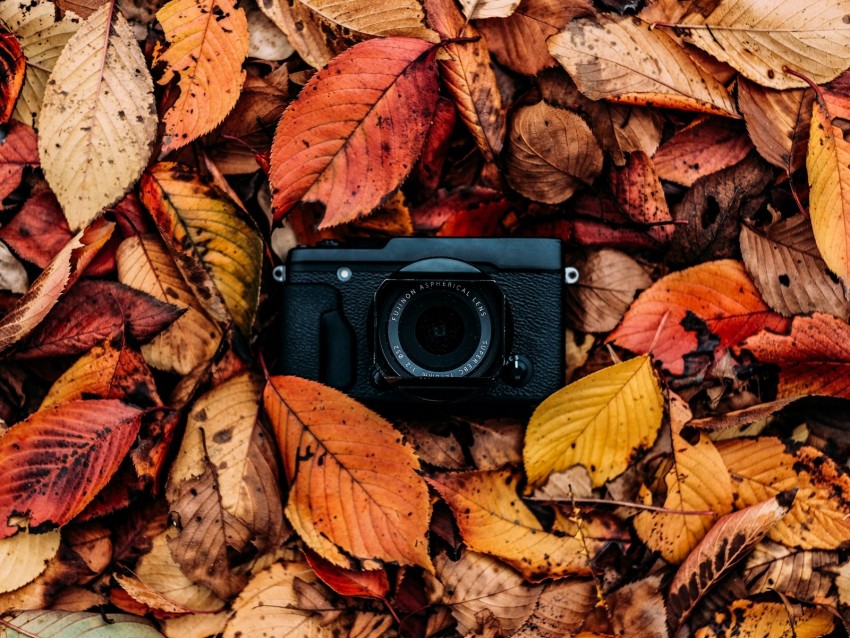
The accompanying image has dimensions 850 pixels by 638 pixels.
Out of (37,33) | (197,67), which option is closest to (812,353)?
(197,67)

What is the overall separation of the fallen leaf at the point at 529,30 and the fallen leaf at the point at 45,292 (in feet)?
1.90

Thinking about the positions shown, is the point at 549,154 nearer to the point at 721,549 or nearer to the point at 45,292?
the point at 721,549

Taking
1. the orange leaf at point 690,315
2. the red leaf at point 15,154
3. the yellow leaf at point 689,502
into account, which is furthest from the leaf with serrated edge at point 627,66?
the red leaf at point 15,154

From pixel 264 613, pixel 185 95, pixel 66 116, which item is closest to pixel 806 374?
pixel 264 613

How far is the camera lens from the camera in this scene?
100 centimetres

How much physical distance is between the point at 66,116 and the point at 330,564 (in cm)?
63

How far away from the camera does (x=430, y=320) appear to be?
101cm

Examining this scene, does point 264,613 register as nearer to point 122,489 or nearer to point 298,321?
point 122,489

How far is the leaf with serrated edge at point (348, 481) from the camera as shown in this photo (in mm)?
985

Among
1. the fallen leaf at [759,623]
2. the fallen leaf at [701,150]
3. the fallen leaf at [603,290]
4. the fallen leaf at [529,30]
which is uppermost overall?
the fallen leaf at [529,30]

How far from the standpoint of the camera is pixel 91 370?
103cm

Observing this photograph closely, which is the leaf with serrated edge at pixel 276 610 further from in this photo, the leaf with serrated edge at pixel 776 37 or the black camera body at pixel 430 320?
the leaf with serrated edge at pixel 776 37

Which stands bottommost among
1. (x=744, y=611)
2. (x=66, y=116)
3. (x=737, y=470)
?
(x=744, y=611)

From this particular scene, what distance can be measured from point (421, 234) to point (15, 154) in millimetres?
526
